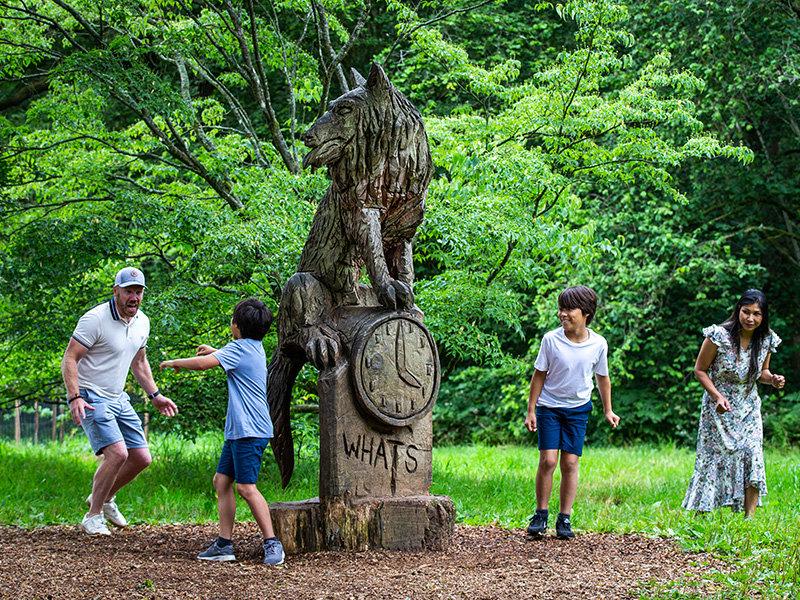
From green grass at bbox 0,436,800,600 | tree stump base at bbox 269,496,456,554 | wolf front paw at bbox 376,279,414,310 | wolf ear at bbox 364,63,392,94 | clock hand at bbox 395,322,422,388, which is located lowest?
green grass at bbox 0,436,800,600

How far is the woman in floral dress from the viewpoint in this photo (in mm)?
6008

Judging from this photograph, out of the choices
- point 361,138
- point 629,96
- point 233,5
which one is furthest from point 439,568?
point 233,5

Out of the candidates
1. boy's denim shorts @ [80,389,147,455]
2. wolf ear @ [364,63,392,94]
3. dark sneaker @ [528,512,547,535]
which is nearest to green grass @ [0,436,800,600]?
dark sneaker @ [528,512,547,535]

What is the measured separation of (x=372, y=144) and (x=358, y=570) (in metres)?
2.52

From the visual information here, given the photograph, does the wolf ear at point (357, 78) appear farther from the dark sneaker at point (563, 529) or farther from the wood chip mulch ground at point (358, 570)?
the dark sneaker at point (563, 529)

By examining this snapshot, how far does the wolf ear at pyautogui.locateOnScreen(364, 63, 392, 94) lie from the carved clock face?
1401 millimetres

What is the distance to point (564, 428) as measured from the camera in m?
5.53

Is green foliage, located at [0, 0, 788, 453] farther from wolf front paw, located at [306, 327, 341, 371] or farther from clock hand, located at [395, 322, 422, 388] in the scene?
clock hand, located at [395, 322, 422, 388]

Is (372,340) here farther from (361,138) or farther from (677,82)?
(677,82)

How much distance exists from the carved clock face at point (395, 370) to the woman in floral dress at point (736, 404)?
229 cm

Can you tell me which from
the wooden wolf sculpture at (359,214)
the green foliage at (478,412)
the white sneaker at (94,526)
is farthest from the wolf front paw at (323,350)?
the green foliage at (478,412)

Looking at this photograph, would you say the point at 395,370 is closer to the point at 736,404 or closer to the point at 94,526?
the point at 94,526

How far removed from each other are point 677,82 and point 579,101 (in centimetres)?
231

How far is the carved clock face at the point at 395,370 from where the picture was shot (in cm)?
495
